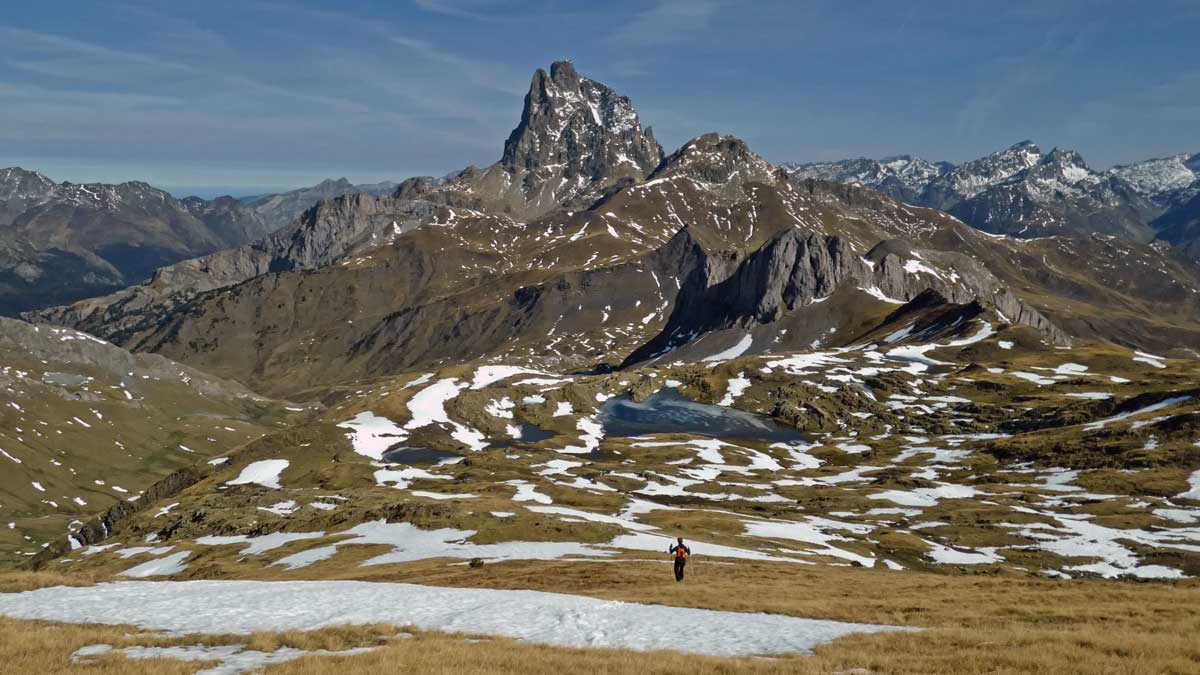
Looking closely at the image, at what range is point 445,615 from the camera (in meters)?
36.8

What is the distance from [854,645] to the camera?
93.9 ft

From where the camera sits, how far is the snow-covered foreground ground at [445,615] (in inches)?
1245

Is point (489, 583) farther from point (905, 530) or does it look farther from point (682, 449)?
point (682, 449)

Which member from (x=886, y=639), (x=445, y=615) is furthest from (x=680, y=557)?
(x=886, y=639)

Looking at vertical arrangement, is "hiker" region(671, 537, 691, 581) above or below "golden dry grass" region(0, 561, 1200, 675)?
below

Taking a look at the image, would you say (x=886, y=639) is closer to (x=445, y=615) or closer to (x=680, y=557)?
(x=445, y=615)

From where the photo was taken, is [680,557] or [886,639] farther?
[680,557]

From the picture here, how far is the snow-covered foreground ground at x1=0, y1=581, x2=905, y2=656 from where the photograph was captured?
31.6 metres

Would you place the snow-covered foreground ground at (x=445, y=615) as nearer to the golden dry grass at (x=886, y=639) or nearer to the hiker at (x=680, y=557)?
the golden dry grass at (x=886, y=639)

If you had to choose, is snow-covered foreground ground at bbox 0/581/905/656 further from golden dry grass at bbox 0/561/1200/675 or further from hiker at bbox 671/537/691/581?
hiker at bbox 671/537/691/581

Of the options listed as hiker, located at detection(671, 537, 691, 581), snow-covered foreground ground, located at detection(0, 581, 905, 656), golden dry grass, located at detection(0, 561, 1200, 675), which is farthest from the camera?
hiker, located at detection(671, 537, 691, 581)

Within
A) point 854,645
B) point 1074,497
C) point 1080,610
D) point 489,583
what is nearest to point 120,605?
point 489,583

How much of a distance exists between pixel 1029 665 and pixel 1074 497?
118485 millimetres

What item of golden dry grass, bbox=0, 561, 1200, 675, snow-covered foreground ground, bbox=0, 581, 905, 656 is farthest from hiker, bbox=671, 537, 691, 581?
snow-covered foreground ground, bbox=0, 581, 905, 656
